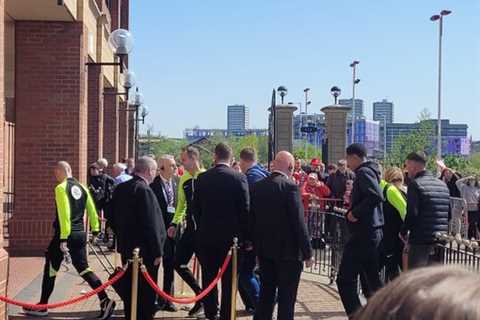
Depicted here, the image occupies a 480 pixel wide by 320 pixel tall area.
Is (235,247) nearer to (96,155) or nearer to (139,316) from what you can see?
(139,316)

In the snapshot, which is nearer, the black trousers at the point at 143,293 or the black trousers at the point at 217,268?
the black trousers at the point at 143,293

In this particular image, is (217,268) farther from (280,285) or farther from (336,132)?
(336,132)

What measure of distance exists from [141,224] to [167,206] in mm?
1839

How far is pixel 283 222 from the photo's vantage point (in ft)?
23.8

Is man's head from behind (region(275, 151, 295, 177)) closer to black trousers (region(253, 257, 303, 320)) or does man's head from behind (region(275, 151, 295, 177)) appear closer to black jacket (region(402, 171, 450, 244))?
black trousers (region(253, 257, 303, 320))

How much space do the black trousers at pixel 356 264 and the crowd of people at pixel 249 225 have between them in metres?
0.01

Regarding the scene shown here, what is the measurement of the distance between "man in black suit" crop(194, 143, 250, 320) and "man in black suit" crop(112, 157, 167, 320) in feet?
1.70

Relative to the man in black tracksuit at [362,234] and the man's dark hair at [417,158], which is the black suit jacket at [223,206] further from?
the man's dark hair at [417,158]

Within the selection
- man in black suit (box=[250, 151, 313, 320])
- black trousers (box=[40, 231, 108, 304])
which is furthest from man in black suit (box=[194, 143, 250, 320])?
black trousers (box=[40, 231, 108, 304])

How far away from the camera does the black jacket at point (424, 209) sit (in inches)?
323

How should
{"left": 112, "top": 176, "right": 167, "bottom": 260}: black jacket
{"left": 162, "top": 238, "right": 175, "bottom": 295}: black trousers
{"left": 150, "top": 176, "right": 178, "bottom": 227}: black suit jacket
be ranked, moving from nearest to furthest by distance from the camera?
{"left": 112, "top": 176, "right": 167, "bottom": 260}: black jacket → {"left": 162, "top": 238, "right": 175, "bottom": 295}: black trousers → {"left": 150, "top": 176, "right": 178, "bottom": 227}: black suit jacket

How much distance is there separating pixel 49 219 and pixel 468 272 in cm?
1283

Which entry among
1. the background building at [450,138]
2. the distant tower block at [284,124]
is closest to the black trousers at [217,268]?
the distant tower block at [284,124]

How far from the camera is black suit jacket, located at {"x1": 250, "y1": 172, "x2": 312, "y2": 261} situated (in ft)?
23.7
